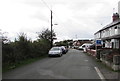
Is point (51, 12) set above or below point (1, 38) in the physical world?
above

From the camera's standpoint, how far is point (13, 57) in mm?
17609

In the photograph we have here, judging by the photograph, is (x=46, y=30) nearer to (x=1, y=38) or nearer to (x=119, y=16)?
(x=119, y=16)

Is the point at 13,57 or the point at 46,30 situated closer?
the point at 13,57

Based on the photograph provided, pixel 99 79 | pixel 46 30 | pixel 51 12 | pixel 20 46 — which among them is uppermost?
pixel 51 12

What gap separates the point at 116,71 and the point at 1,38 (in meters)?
8.43

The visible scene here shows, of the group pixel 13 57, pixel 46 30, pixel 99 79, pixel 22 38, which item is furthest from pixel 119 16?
pixel 99 79

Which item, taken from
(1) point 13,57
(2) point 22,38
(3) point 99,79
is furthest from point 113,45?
(3) point 99,79

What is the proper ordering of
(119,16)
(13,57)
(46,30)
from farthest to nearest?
(119,16), (46,30), (13,57)

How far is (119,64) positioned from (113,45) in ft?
106

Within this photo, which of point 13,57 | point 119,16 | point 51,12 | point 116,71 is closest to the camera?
point 116,71

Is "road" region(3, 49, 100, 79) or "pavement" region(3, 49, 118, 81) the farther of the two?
"road" region(3, 49, 100, 79)

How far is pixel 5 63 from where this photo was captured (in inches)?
633

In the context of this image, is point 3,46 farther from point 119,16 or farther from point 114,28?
point 119,16

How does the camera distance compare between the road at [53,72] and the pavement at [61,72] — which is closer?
the pavement at [61,72]
